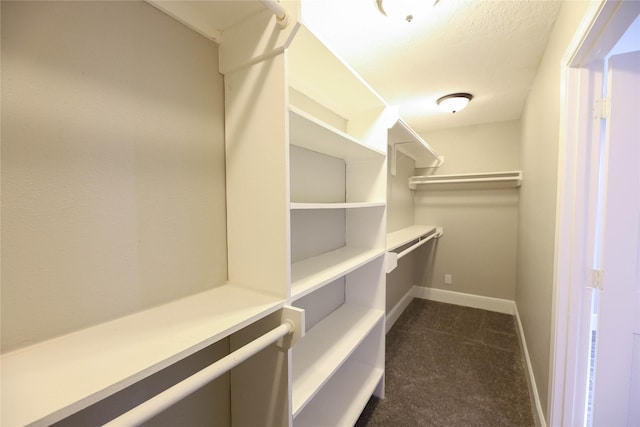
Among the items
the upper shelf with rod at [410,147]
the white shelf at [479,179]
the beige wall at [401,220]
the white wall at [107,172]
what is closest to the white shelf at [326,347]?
the white wall at [107,172]

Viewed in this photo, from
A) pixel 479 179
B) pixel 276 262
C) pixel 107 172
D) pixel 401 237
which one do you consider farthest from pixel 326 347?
pixel 479 179

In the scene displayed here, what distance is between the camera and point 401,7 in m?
1.24

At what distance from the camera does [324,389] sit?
156 cm

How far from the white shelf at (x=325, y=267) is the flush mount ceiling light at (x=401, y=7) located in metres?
1.28

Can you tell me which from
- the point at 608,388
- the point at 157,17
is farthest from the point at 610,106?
the point at 157,17

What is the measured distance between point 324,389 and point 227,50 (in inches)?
71.4

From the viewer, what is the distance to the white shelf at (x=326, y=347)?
1096 mm

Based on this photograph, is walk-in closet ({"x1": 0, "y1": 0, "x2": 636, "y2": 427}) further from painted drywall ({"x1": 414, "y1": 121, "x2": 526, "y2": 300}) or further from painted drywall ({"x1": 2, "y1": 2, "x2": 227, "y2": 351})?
painted drywall ({"x1": 414, "y1": 121, "x2": 526, "y2": 300})

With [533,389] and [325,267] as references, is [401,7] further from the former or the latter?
[533,389]

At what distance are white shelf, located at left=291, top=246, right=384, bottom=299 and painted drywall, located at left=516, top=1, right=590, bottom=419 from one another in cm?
94

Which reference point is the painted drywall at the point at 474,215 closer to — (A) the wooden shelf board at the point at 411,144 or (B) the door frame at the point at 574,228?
(A) the wooden shelf board at the point at 411,144

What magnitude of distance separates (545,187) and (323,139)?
4.52 feet

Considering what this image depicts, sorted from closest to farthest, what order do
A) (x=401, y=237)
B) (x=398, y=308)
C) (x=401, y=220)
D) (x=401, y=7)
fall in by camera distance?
(x=401, y=7)
(x=401, y=237)
(x=398, y=308)
(x=401, y=220)

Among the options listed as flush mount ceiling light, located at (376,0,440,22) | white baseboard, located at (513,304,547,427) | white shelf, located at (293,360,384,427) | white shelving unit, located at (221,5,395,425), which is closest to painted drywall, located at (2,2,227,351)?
white shelving unit, located at (221,5,395,425)
